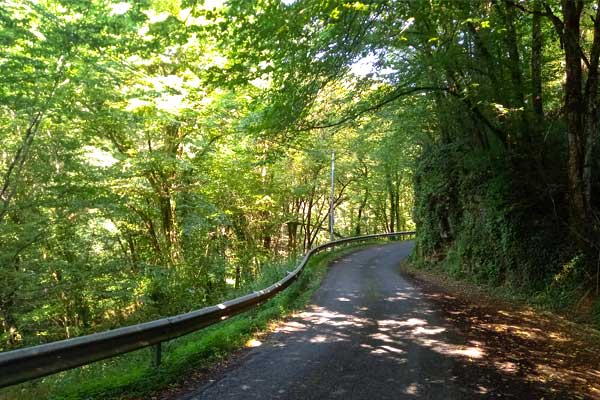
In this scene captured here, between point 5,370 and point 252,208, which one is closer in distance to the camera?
point 5,370

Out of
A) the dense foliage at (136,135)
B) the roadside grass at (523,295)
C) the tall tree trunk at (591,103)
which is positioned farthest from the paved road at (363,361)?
the tall tree trunk at (591,103)

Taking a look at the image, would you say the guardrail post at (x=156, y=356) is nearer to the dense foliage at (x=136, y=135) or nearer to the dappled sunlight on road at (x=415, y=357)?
the dappled sunlight on road at (x=415, y=357)

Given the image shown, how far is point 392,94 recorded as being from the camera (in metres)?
11.4

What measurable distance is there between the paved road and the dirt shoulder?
35cm

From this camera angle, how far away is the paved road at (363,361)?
4.58m

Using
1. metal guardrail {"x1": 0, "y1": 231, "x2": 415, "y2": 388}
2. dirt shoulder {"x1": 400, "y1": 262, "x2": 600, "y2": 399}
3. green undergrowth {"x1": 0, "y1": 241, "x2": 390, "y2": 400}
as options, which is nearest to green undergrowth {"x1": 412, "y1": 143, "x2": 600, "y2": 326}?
dirt shoulder {"x1": 400, "y1": 262, "x2": 600, "y2": 399}

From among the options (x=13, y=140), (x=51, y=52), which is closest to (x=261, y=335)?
(x=51, y=52)

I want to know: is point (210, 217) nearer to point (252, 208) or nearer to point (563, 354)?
point (252, 208)

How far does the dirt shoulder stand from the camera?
5.18m

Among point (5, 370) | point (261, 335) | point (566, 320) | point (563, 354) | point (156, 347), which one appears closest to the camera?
point (5, 370)

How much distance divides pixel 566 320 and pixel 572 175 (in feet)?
10.3

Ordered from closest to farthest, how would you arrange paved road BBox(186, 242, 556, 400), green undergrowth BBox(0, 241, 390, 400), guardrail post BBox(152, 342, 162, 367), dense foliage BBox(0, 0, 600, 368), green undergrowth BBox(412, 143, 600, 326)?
green undergrowth BBox(0, 241, 390, 400)
paved road BBox(186, 242, 556, 400)
guardrail post BBox(152, 342, 162, 367)
dense foliage BBox(0, 0, 600, 368)
green undergrowth BBox(412, 143, 600, 326)

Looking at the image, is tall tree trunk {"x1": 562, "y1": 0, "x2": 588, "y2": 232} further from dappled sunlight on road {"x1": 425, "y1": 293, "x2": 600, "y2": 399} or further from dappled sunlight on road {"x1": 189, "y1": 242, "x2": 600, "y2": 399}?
dappled sunlight on road {"x1": 189, "y1": 242, "x2": 600, "y2": 399}

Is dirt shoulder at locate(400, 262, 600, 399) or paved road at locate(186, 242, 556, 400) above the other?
paved road at locate(186, 242, 556, 400)
